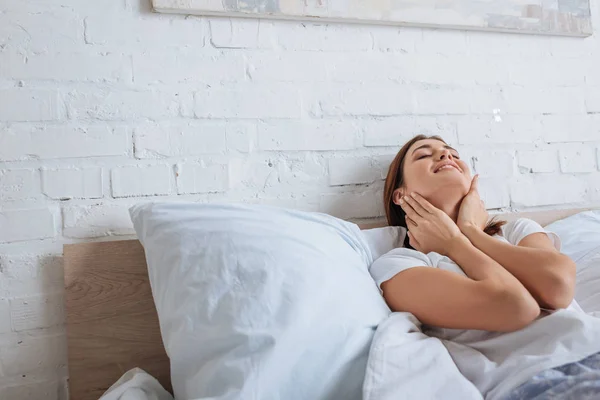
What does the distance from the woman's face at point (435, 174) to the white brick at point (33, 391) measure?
92 cm

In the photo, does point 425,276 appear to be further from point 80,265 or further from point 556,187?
point 556,187

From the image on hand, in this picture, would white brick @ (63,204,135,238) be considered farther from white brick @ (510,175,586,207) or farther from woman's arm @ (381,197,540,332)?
white brick @ (510,175,586,207)

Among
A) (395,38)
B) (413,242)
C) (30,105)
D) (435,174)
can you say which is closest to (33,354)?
(30,105)

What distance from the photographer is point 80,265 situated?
1168mm

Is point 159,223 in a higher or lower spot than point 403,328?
higher

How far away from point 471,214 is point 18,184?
3.36ft

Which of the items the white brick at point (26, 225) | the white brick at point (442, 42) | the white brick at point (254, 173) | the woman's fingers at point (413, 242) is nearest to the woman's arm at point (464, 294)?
the woman's fingers at point (413, 242)

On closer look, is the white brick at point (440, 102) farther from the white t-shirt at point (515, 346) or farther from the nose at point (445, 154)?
the white t-shirt at point (515, 346)

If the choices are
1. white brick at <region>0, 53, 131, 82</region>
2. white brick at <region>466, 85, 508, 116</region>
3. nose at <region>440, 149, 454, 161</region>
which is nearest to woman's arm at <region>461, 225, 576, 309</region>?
nose at <region>440, 149, 454, 161</region>

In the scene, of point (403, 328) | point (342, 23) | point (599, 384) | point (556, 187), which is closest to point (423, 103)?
point (342, 23)

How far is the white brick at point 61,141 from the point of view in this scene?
1.19m

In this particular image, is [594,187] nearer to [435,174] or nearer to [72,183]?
[435,174]

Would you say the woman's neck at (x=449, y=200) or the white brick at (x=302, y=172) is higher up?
the white brick at (x=302, y=172)

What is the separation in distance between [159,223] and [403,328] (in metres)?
0.50
